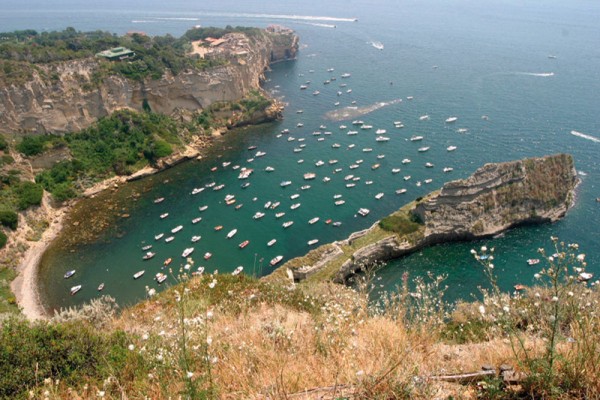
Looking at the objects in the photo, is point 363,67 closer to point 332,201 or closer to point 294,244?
point 332,201

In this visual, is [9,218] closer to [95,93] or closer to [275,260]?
[95,93]

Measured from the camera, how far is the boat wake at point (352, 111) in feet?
225

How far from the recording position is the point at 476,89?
3039 inches

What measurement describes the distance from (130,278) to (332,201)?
22.6m

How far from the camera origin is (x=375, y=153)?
56938 millimetres

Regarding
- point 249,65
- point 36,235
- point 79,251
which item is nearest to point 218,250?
point 79,251

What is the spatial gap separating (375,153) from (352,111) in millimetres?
16211

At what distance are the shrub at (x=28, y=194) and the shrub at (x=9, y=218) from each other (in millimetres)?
2011

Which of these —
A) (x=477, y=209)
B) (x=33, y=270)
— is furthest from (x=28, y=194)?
(x=477, y=209)

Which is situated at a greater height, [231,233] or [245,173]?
[245,173]

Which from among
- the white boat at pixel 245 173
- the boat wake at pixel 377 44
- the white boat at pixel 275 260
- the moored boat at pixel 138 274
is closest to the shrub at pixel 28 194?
the moored boat at pixel 138 274

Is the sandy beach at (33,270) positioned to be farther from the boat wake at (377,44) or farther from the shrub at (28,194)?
the boat wake at (377,44)

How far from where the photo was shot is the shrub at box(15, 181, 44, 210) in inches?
1657

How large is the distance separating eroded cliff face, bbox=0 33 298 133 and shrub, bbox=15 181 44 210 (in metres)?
10.6
